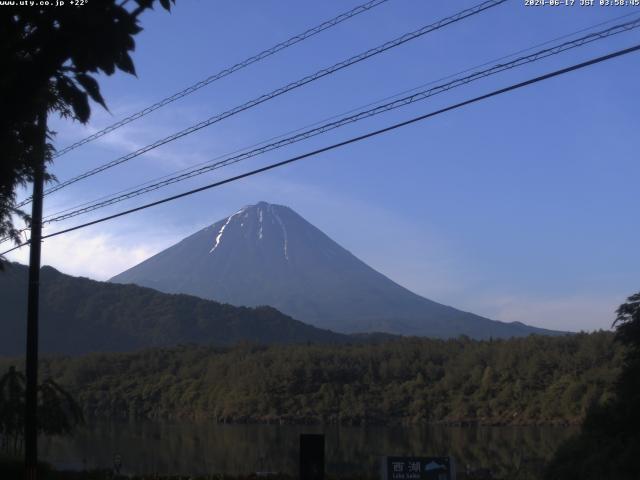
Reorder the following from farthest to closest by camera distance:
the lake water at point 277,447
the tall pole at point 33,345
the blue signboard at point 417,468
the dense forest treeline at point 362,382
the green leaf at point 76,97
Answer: the dense forest treeline at point 362,382 → the lake water at point 277,447 → the tall pole at point 33,345 → the blue signboard at point 417,468 → the green leaf at point 76,97

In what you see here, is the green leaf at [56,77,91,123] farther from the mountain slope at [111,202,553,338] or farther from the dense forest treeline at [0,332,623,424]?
the mountain slope at [111,202,553,338]

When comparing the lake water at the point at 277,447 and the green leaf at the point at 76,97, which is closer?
the green leaf at the point at 76,97

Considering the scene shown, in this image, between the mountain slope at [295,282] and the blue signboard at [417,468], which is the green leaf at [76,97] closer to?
the blue signboard at [417,468]

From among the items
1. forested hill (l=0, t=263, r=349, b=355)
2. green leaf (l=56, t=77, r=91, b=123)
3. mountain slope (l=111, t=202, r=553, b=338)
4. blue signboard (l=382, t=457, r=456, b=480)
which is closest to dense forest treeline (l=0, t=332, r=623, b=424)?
forested hill (l=0, t=263, r=349, b=355)

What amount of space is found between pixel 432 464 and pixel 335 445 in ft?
93.9

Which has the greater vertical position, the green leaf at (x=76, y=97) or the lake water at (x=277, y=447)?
the green leaf at (x=76, y=97)

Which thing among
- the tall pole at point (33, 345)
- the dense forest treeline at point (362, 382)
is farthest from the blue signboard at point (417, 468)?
the dense forest treeline at point (362, 382)

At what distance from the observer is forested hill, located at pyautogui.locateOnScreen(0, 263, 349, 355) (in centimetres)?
10394

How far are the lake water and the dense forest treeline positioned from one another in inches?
220

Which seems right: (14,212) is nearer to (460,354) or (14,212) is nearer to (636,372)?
(636,372)

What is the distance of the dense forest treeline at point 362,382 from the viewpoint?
59375mm

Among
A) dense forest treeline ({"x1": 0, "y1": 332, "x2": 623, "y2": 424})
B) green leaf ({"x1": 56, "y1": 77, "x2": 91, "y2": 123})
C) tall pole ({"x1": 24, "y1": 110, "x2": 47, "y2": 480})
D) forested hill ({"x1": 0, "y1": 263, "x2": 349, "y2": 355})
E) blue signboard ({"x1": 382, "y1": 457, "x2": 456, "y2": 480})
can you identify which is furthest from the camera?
forested hill ({"x1": 0, "y1": 263, "x2": 349, "y2": 355})

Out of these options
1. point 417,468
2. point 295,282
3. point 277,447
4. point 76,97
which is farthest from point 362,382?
point 295,282

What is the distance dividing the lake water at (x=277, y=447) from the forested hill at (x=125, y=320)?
53500 millimetres
